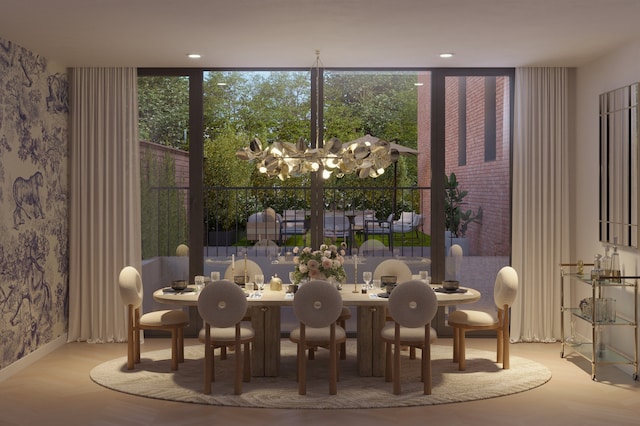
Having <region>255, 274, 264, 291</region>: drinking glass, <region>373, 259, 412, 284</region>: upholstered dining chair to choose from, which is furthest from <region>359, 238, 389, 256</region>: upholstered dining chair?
<region>255, 274, 264, 291</region>: drinking glass

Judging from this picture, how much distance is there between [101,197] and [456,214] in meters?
3.64

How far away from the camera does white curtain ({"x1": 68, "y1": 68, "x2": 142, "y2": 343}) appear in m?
7.98

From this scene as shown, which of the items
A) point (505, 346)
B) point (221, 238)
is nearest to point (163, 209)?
point (221, 238)

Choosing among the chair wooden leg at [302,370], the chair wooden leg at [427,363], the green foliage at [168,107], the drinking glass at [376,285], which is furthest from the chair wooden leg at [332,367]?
the green foliage at [168,107]

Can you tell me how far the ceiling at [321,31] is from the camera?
546cm

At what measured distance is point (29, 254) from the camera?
6.96 m

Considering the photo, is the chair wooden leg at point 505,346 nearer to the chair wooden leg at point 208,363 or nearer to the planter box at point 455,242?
the planter box at point 455,242

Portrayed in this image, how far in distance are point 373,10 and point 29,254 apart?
146 inches

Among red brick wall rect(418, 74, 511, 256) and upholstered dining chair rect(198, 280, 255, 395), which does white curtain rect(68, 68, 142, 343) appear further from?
red brick wall rect(418, 74, 511, 256)

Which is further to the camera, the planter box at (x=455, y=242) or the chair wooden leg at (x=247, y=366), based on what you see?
the planter box at (x=455, y=242)

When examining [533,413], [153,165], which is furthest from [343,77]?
[533,413]

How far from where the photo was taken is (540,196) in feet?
26.3

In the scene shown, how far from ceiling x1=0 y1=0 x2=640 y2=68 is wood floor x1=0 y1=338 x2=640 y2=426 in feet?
9.12

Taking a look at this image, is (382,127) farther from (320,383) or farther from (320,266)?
(320,383)
